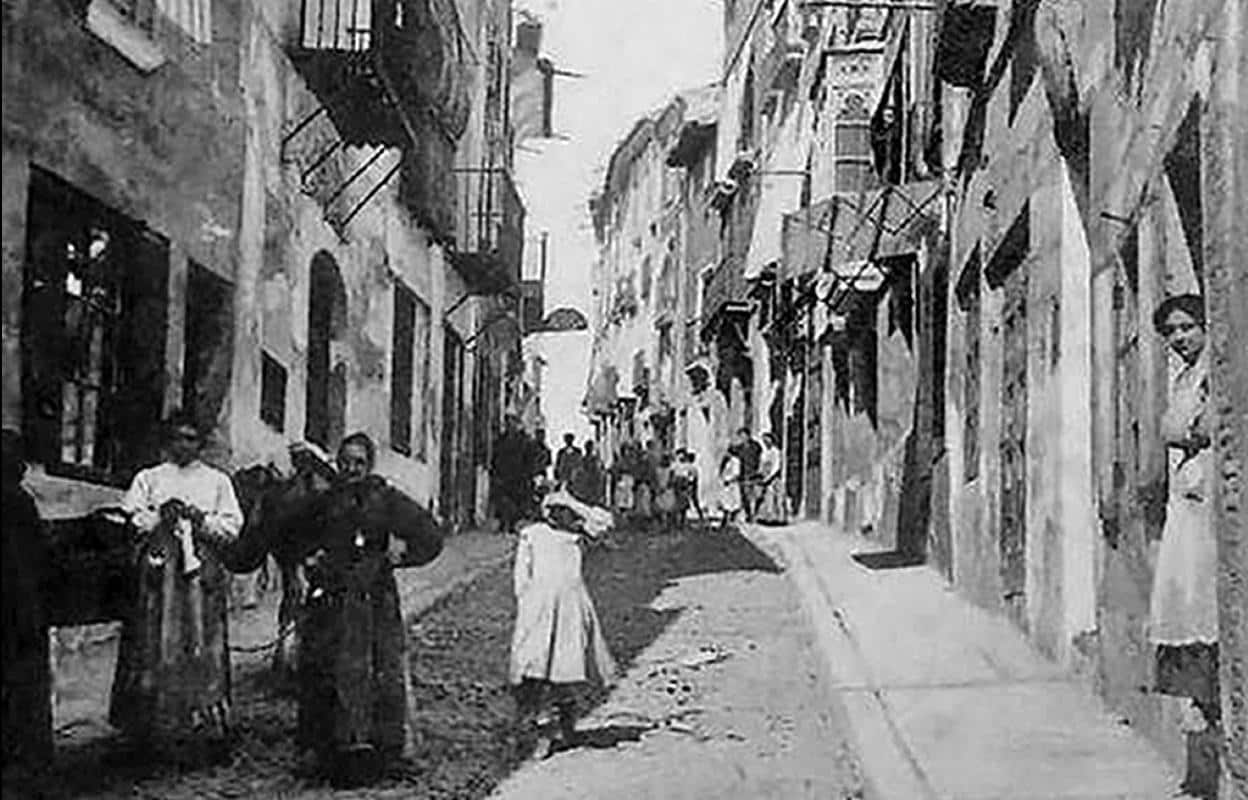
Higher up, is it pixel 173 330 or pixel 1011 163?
pixel 1011 163

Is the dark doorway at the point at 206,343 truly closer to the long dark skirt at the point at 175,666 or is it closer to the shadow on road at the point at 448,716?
the long dark skirt at the point at 175,666

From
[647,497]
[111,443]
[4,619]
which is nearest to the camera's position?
[4,619]

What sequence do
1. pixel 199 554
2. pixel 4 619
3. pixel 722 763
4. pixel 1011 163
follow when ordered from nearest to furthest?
pixel 4 619 < pixel 199 554 < pixel 722 763 < pixel 1011 163

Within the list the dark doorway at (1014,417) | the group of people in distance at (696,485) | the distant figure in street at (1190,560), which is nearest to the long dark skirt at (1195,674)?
the distant figure in street at (1190,560)

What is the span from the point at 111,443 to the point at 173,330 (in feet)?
1.08

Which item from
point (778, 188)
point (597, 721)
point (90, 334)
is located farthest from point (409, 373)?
point (778, 188)

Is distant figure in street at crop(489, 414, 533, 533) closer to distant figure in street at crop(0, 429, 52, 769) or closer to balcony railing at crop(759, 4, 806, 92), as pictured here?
distant figure in street at crop(0, 429, 52, 769)

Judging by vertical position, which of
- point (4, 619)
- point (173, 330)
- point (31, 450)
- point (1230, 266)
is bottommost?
point (4, 619)

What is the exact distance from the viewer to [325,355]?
498 cm

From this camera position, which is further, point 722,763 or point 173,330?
point 722,763

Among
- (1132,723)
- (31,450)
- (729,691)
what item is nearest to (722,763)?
(729,691)

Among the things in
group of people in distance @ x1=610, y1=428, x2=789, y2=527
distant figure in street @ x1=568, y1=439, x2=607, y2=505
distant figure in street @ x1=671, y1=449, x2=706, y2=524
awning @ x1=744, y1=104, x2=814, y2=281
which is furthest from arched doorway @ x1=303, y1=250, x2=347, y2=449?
awning @ x1=744, y1=104, x2=814, y2=281

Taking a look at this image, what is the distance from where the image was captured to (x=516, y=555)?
669 cm

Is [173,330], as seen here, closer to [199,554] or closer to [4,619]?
[199,554]
